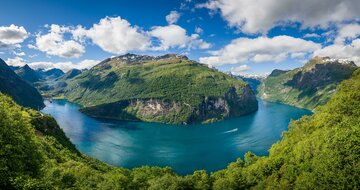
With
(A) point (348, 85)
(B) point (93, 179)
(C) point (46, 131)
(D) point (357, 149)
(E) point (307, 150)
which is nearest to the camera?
(D) point (357, 149)

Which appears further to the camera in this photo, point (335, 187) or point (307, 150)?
point (307, 150)

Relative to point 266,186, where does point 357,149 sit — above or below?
above

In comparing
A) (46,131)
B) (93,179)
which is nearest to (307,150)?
(93,179)

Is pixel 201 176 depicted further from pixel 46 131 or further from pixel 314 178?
pixel 46 131

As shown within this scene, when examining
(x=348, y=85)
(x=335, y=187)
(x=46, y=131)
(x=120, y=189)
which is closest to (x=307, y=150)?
(x=335, y=187)

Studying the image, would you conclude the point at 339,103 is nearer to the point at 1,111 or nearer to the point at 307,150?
the point at 307,150

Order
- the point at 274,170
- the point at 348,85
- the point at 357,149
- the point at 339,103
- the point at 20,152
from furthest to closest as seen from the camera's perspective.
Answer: the point at 348,85, the point at 339,103, the point at 274,170, the point at 357,149, the point at 20,152

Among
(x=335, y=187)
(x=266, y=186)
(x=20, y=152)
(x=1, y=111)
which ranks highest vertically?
(x=1, y=111)
